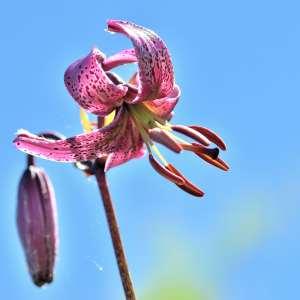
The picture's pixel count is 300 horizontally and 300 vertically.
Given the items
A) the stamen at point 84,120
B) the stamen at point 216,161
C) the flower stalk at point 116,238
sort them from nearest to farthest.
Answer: the flower stalk at point 116,238, the stamen at point 216,161, the stamen at point 84,120

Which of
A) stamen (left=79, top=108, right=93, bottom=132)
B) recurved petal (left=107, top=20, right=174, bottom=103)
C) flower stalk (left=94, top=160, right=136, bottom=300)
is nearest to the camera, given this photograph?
flower stalk (left=94, top=160, right=136, bottom=300)

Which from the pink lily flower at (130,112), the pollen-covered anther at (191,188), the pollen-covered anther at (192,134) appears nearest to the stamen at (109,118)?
the pink lily flower at (130,112)

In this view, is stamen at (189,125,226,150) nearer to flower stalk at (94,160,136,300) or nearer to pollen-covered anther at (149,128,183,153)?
pollen-covered anther at (149,128,183,153)

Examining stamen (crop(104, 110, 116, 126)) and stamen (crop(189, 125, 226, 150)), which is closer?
stamen (crop(189, 125, 226, 150))

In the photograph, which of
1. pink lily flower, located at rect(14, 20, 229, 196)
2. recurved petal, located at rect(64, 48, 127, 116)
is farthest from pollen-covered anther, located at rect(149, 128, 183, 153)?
recurved petal, located at rect(64, 48, 127, 116)

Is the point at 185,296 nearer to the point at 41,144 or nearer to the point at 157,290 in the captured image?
the point at 157,290

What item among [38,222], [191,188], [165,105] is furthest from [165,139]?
[38,222]

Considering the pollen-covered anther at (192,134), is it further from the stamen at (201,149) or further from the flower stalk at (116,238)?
the flower stalk at (116,238)
